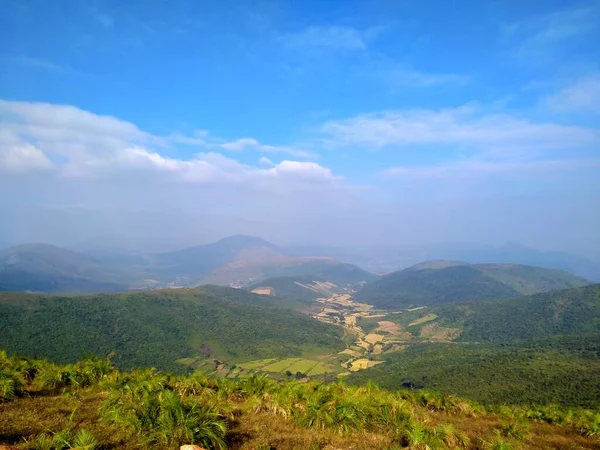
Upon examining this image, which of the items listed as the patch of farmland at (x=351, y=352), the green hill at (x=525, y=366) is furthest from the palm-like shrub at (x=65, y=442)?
the patch of farmland at (x=351, y=352)

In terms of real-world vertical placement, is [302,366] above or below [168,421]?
below

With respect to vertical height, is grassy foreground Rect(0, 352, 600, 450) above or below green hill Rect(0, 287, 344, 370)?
above

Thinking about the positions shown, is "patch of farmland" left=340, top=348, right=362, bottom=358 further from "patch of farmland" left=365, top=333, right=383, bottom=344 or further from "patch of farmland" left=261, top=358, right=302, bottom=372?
"patch of farmland" left=261, top=358, right=302, bottom=372

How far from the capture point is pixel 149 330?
504 feet

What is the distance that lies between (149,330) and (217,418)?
549ft

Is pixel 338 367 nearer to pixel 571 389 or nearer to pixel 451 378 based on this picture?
pixel 451 378

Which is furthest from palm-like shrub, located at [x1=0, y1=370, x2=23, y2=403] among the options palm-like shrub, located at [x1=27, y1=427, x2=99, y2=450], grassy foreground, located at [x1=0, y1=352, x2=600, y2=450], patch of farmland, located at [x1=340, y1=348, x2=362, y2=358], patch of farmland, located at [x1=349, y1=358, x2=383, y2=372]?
patch of farmland, located at [x1=340, y1=348, x2=362, y2=358]

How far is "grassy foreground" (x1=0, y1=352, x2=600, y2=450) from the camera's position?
7586 mm

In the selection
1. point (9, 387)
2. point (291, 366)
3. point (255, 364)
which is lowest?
point (291, 366)

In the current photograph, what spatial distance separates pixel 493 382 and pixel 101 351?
428 ft

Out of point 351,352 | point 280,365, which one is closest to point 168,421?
point 280,365

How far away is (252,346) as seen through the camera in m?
157

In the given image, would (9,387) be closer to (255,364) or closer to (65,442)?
(65,442)

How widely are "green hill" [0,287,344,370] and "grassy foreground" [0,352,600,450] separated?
112 meters
